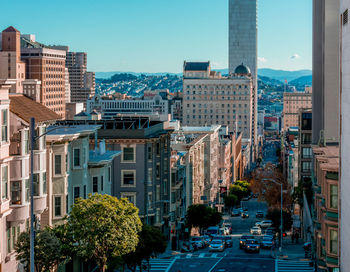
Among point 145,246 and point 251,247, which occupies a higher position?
point 145,246

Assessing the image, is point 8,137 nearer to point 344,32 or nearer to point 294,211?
point 344,32

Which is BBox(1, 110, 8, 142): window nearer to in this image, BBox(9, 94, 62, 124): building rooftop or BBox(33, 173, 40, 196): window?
BBox(9, 94, 62, 124): building rooftop

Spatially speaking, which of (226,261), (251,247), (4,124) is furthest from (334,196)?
(251,247)

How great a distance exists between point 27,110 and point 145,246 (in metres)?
17.8

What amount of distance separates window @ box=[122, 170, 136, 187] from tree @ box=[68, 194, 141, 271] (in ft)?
88.2

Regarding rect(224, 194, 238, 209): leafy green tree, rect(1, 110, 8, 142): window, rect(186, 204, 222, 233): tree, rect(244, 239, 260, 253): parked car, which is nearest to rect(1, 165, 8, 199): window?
rect(1, 110, 8, 142): window

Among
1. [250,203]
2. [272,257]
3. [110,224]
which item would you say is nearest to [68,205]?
[110,224]

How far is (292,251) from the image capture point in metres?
82.9

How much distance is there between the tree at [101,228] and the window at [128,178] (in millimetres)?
26875

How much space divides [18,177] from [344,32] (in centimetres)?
1720

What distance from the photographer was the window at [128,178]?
230 ft

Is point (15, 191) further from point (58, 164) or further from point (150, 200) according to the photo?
point (150, 200)

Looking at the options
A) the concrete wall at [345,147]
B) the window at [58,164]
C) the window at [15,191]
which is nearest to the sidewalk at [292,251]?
the window at [58,164]

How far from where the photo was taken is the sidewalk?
75.7 meters
